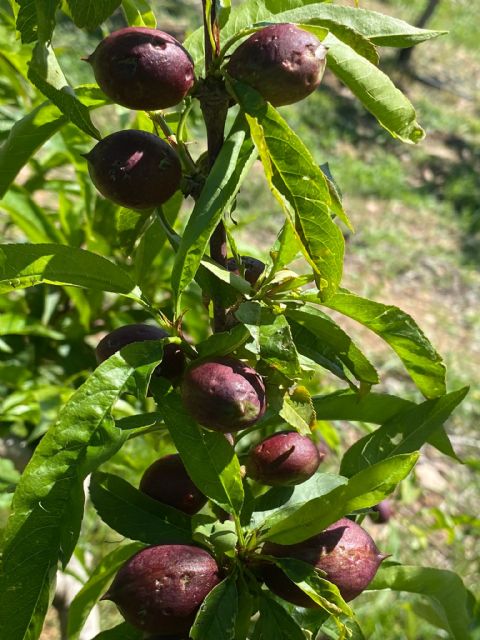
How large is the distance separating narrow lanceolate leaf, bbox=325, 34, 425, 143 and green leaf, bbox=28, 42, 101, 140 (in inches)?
10.4

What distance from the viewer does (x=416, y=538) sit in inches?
112

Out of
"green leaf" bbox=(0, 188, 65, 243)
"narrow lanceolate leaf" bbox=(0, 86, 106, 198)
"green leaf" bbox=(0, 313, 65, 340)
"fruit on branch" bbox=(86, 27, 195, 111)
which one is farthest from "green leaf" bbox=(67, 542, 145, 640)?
"green leaf" bbox=(0, 188, 65, 243)

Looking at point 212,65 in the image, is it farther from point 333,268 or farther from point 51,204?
point 51,204

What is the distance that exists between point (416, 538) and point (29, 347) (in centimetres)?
154

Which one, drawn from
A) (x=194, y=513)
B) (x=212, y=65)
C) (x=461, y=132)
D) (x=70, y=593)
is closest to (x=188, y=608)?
(x=194, y=513)

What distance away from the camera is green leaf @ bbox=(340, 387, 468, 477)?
1006mm

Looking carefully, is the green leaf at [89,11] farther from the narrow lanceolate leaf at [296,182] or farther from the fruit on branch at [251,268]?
the fruit on branch at [251,268]

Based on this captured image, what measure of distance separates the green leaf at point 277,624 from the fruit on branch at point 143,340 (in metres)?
0.30

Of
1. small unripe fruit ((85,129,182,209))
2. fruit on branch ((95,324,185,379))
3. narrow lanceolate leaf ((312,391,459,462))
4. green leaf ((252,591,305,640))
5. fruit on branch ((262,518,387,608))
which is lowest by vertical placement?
green leaf ((252,591,305,640))

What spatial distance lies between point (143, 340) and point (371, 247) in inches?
174

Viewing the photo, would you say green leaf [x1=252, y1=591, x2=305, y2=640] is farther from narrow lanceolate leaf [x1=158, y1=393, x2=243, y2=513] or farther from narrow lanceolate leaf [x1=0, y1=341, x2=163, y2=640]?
narrow lanceolate leaf [x1=0, y1=341, x2=163, y2=640]

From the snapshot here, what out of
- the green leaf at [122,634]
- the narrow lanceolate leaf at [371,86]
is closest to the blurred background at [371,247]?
the green leaf at [122,634]

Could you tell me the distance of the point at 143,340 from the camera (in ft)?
2.89

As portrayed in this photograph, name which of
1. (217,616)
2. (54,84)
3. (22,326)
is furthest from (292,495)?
(22,326)
